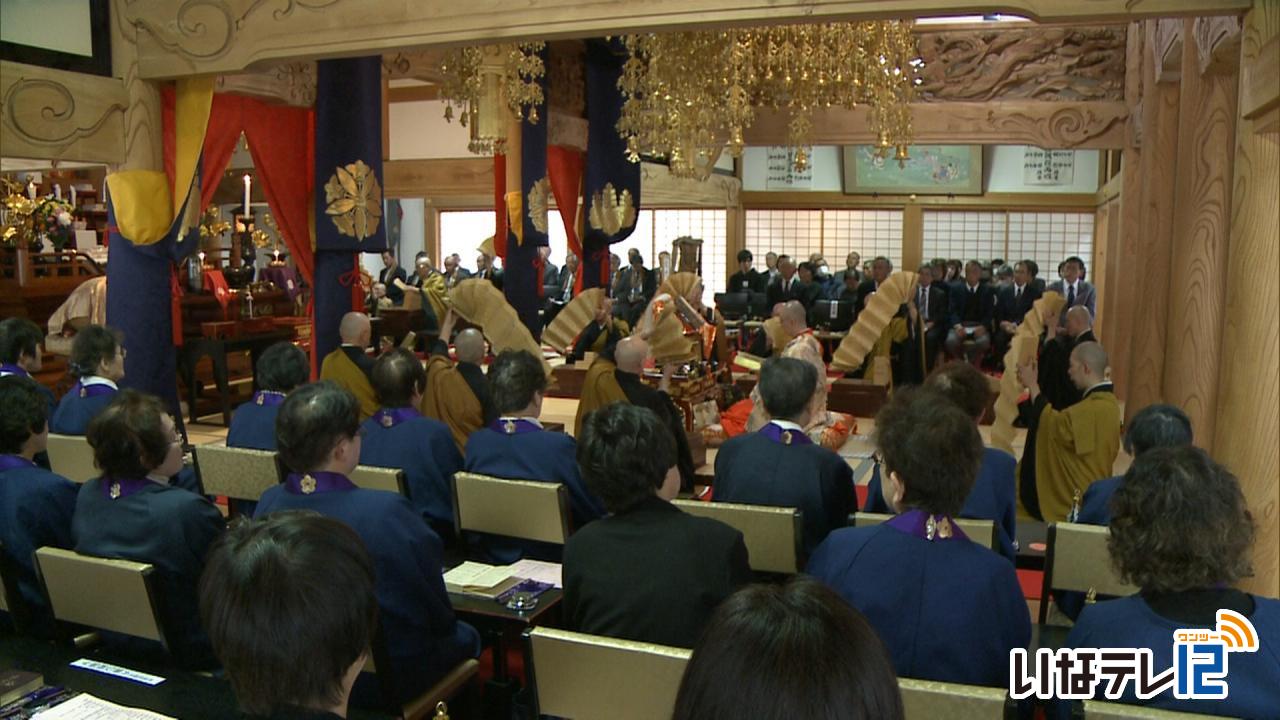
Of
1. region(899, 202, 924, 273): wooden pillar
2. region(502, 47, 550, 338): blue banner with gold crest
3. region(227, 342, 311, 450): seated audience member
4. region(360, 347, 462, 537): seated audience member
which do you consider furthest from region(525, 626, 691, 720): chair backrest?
region(899, 202, 924, 273): wooden pillar

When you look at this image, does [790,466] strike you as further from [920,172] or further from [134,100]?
[920,172]

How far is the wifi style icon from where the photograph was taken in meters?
1.72

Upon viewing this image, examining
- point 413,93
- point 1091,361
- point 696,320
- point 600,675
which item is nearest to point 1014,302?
point 696,320

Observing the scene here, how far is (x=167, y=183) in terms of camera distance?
5746mm

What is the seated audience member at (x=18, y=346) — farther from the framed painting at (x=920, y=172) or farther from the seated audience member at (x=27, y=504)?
the framed painting at (x=920, y=172)

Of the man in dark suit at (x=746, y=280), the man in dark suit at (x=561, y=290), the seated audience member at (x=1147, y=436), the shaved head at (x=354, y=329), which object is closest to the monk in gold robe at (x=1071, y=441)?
the seated audience member at (x=1147, y=436)

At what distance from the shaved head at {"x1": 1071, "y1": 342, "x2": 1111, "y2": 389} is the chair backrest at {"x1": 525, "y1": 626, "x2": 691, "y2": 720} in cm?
305

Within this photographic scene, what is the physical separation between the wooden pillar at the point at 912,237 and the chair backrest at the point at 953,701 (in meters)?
14.0

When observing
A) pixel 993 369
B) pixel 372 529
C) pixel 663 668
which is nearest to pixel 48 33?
pixel 372 529

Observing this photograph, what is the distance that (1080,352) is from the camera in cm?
443

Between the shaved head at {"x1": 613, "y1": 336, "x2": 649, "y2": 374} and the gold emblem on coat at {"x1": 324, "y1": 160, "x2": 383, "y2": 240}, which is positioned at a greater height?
the gold emblem on coat at {"x1": 324, "y1": 160, "x2": 383, "y2": 240}

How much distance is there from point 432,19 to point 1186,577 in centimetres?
390

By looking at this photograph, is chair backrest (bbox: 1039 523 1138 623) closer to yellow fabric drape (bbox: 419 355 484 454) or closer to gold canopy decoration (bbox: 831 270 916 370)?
yellow fabric drape (bbox: 419 355 484 454)

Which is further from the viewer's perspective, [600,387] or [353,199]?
[353,199]
